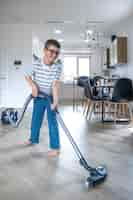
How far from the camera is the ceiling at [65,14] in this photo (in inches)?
214

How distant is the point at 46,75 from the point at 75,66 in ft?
27.8

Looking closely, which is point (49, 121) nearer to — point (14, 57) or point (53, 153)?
point (53, 153)

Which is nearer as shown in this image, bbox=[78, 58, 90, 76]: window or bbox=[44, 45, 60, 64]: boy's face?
bbox=[44, 45, 60, 64]: boy's face

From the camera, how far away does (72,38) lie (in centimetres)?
931

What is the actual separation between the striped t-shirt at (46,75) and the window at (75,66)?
8.26 meters

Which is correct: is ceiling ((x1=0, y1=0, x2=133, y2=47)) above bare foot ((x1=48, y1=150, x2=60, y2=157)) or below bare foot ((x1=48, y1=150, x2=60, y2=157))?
above

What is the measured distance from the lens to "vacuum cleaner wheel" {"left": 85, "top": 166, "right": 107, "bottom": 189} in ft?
6.59

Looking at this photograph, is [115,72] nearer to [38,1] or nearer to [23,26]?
[23,26]

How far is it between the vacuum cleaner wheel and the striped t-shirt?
1081 millimetres

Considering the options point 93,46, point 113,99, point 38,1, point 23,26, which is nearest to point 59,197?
point 113,99

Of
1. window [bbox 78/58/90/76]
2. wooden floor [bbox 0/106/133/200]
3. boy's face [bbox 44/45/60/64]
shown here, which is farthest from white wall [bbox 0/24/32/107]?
boy's face [bbox 44/45/60/64]

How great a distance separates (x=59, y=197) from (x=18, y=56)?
603cm

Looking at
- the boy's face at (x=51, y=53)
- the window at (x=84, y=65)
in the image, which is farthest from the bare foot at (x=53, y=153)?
the window at (x=84, y=65)

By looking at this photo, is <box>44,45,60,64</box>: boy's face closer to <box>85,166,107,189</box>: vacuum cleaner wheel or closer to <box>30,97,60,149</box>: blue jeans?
<box>30,97,60,149</box>: blue jeans
